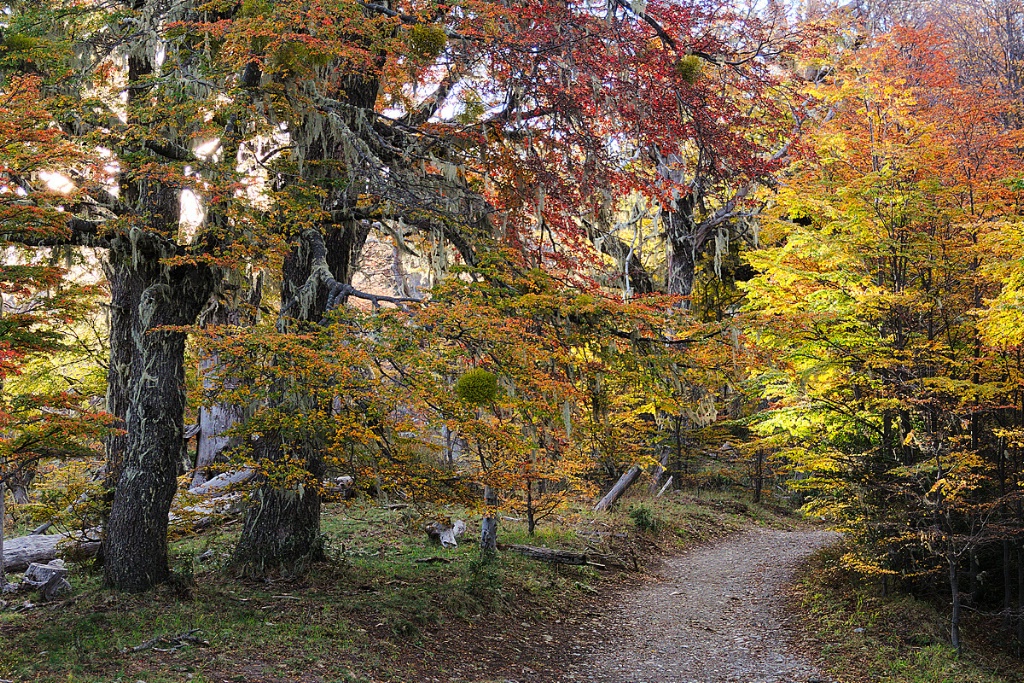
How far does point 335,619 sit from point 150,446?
2822 mm

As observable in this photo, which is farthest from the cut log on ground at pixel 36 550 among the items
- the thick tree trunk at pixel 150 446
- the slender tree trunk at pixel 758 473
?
the slender tree trunk at pixel 758 473

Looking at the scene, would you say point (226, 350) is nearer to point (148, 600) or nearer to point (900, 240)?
point (148, 600)

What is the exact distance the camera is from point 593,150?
7230 millimetres

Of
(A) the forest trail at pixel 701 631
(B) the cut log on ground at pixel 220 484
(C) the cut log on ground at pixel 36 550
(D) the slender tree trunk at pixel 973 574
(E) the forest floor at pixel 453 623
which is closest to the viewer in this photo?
(E) the forest floor at pixel 453 623

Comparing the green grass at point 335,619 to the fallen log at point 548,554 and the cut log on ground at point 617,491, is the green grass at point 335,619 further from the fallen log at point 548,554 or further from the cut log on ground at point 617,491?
the cut log on ground at point 617,491

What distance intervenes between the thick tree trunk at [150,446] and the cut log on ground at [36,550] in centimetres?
288

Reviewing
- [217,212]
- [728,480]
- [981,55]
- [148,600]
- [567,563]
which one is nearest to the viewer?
[217,212]

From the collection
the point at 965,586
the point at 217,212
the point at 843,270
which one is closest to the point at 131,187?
the point at 217,212

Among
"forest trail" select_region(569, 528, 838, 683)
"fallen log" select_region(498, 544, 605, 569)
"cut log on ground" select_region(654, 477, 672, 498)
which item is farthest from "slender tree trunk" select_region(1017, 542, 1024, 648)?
"cut log on ground" select_region(654, 477, 672, 498)

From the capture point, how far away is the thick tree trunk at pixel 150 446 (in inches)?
308

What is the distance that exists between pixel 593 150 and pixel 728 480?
18726mm

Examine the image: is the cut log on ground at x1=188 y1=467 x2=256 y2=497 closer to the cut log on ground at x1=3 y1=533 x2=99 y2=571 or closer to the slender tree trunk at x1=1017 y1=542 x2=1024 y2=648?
the cut log on ground at x1=3 y1=533 x2=99 y2=571

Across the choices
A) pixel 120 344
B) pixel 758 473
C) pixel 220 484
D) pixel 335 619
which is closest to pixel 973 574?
pixel 335 619

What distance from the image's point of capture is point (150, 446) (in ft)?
25.7
